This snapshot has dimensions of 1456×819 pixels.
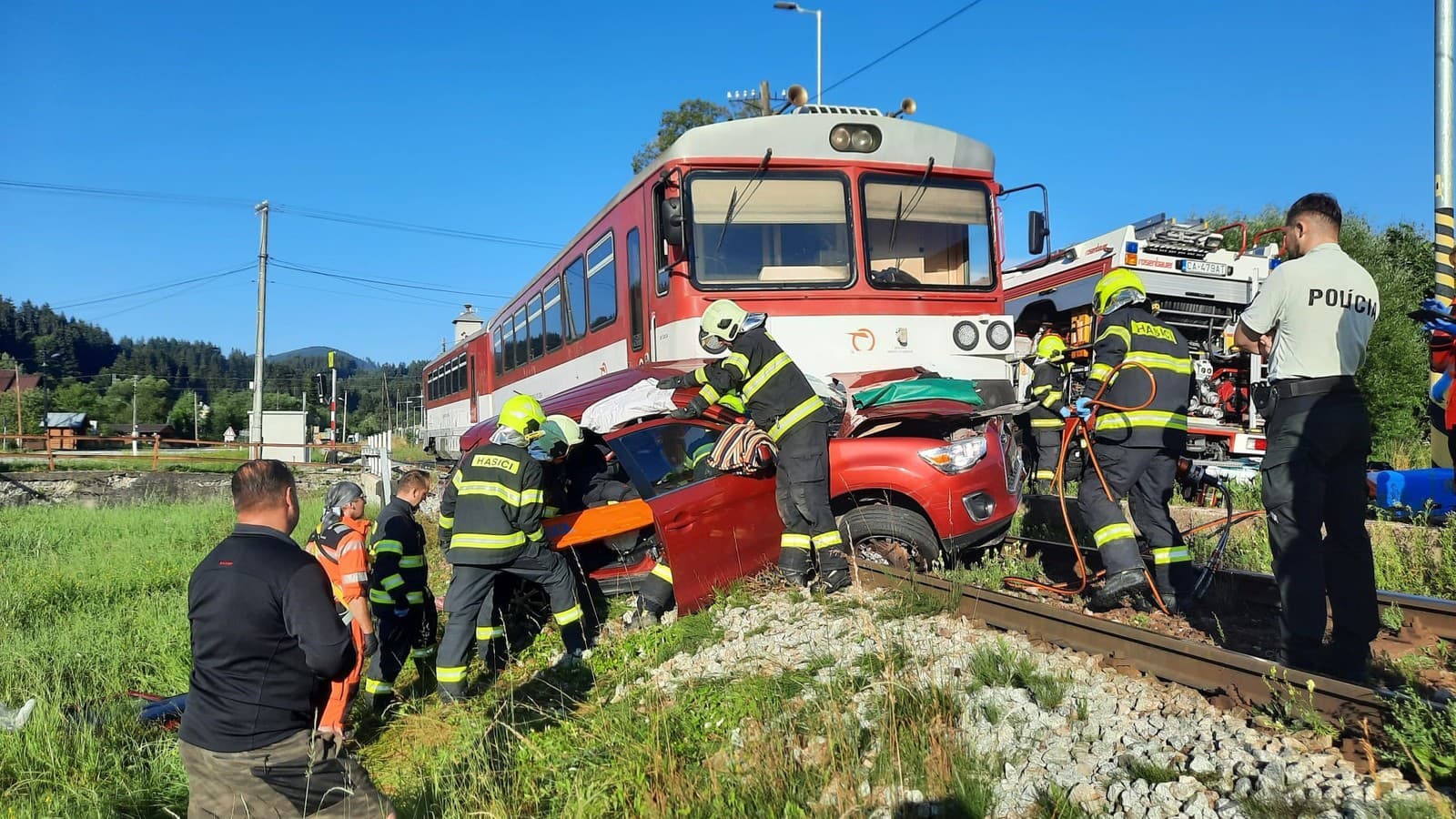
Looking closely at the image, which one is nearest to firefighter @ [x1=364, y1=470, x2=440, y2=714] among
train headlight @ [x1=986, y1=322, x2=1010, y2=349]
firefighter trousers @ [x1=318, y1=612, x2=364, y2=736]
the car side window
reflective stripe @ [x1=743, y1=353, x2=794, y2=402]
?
the car side window

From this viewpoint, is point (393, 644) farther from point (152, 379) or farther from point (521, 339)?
point (152, 379)

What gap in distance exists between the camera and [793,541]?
17.7 ft

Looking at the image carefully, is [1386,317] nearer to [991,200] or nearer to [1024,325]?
[1024,325]

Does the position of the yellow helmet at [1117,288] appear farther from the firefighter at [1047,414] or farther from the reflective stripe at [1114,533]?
the firefighter at [1047,414]

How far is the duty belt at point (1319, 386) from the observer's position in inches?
146

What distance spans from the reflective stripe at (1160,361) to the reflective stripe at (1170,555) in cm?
98

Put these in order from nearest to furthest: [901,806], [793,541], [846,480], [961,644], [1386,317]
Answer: [901,806], [961,644], [793,541], [846,480], [1386,317]

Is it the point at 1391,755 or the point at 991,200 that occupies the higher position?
the point at 991,200

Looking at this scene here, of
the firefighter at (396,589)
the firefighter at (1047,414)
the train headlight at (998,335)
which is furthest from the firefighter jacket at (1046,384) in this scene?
the firefighter at (396,589)

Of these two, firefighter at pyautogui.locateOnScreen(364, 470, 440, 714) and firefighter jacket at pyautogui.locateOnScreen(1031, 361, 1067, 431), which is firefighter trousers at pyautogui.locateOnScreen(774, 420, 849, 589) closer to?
firefighter at pyautogui.locateOnScreen(364, 470, 440, 714)

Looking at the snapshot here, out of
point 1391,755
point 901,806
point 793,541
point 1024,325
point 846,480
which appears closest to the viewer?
point 1391,755

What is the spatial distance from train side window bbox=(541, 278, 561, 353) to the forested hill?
46.9m

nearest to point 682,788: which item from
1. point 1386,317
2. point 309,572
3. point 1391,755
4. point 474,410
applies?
point 309,572

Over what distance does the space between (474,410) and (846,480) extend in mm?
12746
